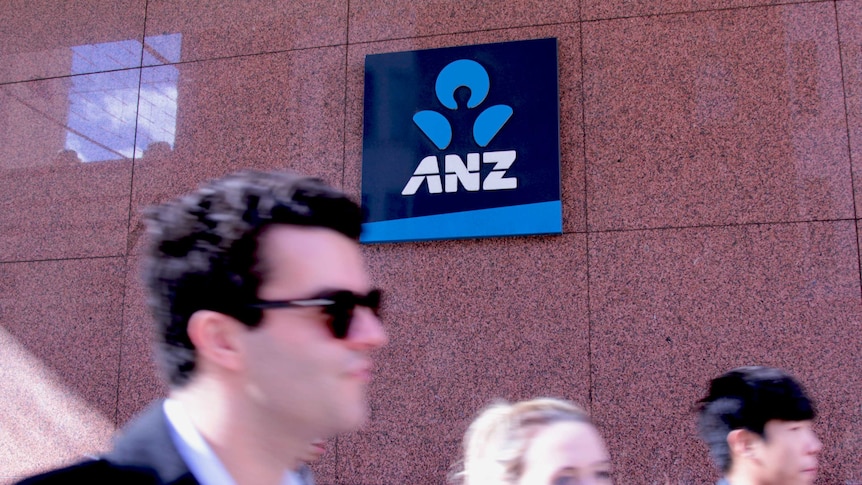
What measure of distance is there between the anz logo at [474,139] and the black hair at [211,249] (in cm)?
388

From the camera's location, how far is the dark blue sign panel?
5.31 metres

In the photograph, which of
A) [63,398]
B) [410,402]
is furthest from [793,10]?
[63,398]

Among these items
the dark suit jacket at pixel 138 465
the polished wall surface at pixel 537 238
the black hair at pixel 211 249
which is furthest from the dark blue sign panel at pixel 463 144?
the dark suit jacket at pixel 138 465

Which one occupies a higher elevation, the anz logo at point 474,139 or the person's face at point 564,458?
the anz logo at point 474,139

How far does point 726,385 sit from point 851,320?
84.3 inches

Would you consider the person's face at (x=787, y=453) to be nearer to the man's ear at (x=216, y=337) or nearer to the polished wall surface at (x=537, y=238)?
the polished wall surface at (x=537, y=238)

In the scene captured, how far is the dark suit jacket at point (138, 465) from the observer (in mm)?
1157

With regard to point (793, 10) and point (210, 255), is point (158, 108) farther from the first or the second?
point (210, 255)

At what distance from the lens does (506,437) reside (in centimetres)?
226

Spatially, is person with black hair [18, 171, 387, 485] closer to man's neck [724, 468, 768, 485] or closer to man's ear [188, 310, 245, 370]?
man's ear [188, 310, 245, 370]

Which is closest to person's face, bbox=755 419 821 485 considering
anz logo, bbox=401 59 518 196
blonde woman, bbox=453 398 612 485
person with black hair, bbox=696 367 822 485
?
person with black hair, bbox=696 367 822 485

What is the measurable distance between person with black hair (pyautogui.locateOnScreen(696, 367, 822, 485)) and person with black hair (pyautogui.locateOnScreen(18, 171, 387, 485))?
190 cm

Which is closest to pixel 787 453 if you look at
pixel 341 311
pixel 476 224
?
pixel 341 311

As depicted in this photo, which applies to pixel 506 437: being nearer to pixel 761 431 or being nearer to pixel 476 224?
pixel 761 431
